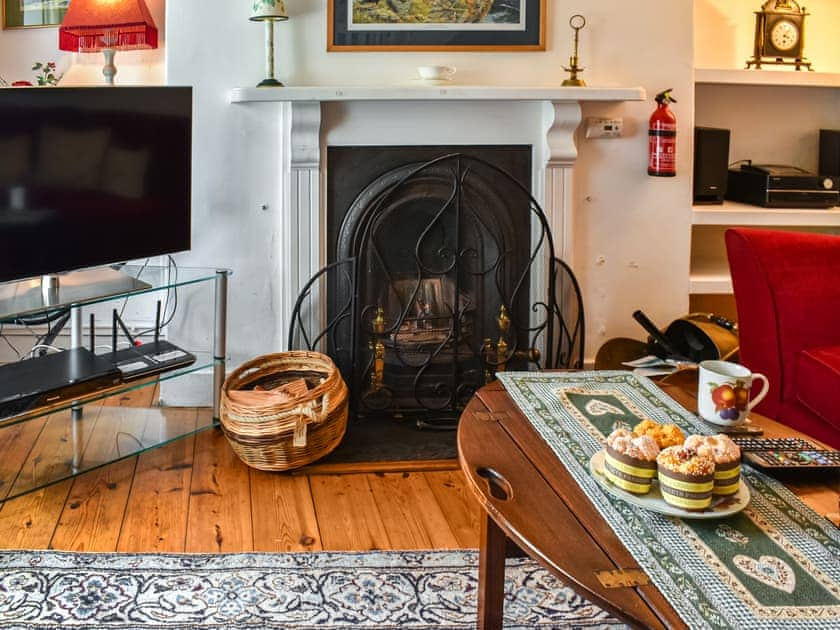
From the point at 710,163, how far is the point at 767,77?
0.38 m

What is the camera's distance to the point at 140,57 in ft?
13.2

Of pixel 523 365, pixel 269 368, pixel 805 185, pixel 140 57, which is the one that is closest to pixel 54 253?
pixel 269 368

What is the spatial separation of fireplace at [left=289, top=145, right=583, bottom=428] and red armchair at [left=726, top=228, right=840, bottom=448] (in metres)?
0.79

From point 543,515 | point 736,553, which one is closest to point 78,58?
point 543,515

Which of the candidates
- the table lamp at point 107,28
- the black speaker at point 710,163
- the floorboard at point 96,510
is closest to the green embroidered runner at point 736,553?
the floorboard at point 96,510

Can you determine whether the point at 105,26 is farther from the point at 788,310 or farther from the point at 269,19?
the point at 788,310

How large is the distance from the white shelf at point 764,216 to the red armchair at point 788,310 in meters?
0.76

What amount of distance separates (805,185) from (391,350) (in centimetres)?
165

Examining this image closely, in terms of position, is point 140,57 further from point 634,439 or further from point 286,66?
point 634,439

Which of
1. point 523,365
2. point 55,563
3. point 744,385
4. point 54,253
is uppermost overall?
point 54,253

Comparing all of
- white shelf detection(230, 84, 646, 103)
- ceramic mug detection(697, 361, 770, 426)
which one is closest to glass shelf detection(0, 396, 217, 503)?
white shelf detection(230, 84, 646, 103)

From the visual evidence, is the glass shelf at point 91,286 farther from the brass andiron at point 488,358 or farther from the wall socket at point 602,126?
the wall socket at point 602,126

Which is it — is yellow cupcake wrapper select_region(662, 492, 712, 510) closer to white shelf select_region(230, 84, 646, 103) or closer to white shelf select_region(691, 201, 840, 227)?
white shelf select_region(230, 84, 646, 103)

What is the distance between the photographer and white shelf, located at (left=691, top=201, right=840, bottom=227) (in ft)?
12.2
